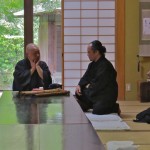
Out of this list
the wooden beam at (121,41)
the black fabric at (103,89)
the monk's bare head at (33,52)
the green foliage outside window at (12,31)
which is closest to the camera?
the monk's bare head at (33,52)

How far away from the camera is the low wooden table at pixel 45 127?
5.82ft

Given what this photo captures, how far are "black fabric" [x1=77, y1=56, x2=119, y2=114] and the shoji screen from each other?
1788 mm

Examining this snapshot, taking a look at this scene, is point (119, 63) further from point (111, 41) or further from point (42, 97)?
point (42, 97)

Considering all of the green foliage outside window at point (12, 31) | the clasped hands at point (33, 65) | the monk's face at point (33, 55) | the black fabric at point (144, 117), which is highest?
the green foliage outside window at point (12, 31)

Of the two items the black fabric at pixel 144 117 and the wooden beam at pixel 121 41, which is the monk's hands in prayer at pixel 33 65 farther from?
the wooden beam at pixel 121 41

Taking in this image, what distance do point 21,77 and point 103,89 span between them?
1.13 metres

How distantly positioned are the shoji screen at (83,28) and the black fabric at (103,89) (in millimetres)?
1788

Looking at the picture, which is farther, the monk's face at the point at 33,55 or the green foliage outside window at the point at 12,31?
the green foliage outside window at the point at 12,31

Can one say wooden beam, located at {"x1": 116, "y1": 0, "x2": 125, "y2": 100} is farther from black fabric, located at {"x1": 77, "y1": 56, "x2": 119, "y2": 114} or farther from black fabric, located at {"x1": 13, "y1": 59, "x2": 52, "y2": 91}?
black fabric, located at {"x1": 13, "y1": 59, "x2": 52, "y2": 91}

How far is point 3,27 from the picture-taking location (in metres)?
7.44

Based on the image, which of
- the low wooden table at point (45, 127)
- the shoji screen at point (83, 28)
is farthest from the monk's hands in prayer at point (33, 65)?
the shoji screen at point (83, 28)

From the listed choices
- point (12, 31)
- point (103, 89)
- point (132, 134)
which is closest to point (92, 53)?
point (103, 89)

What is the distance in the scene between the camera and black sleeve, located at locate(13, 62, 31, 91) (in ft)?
17.0

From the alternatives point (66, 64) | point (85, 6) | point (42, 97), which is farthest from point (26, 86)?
point (85, 6)
